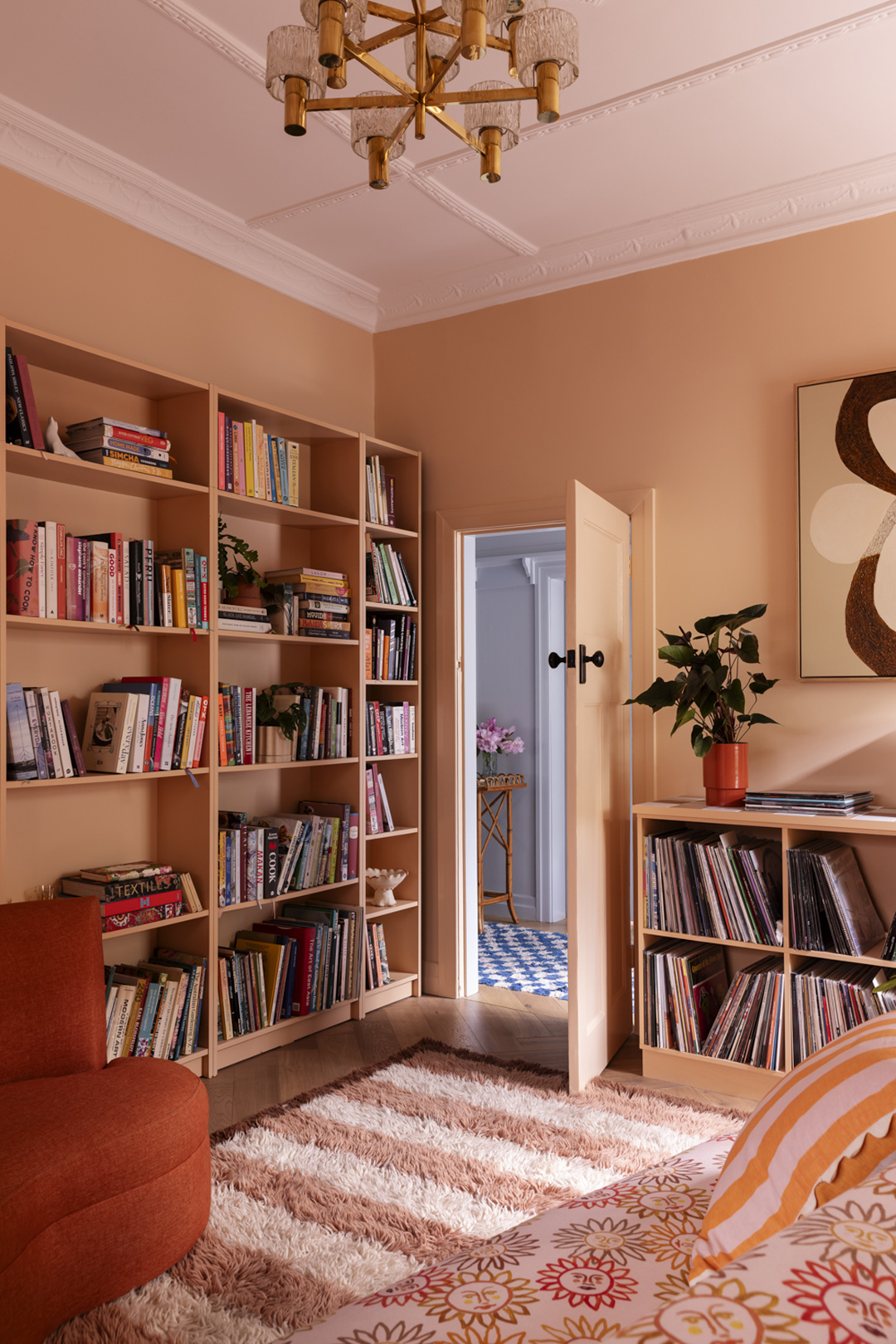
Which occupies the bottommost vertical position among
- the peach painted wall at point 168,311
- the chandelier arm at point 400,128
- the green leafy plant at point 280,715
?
the green leafy plant at point 280,715

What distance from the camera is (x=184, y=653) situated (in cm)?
331

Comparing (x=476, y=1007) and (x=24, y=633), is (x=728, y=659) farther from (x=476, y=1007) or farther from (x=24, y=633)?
(x=24, y=633)

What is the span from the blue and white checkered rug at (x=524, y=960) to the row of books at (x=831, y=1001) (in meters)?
1.22

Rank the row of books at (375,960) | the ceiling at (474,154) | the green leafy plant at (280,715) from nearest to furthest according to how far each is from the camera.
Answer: the ceiling at (474,154), the green leafy plant at (280,715), the row of books at (375,960)

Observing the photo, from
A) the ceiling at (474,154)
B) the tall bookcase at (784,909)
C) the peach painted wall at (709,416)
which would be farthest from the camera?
the peach painted wall at (709,416)

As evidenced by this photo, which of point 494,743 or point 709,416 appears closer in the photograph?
point 709,416

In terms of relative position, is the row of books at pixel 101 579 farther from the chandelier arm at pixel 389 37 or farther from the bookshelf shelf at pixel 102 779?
the chandelier arm at pixel 389 37

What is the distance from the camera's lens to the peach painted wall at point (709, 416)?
327cm

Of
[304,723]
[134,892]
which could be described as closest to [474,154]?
[304,723]

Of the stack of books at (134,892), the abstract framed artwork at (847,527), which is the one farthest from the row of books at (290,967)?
the abstract framed artwork at (847,527)

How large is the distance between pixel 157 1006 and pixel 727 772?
199 centimetres

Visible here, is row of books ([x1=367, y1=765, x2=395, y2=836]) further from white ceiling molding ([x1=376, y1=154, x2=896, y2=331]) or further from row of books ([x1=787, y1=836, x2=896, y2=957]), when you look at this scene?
white ceiling molding ([x1=376, y1=154, x2=896, y2=331])

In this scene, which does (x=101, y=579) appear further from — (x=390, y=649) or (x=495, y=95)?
(x=495, y=95)

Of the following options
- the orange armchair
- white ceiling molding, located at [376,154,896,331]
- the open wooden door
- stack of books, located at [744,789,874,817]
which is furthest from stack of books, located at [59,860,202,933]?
white ceiling molding, located at [376,154,896,331]
